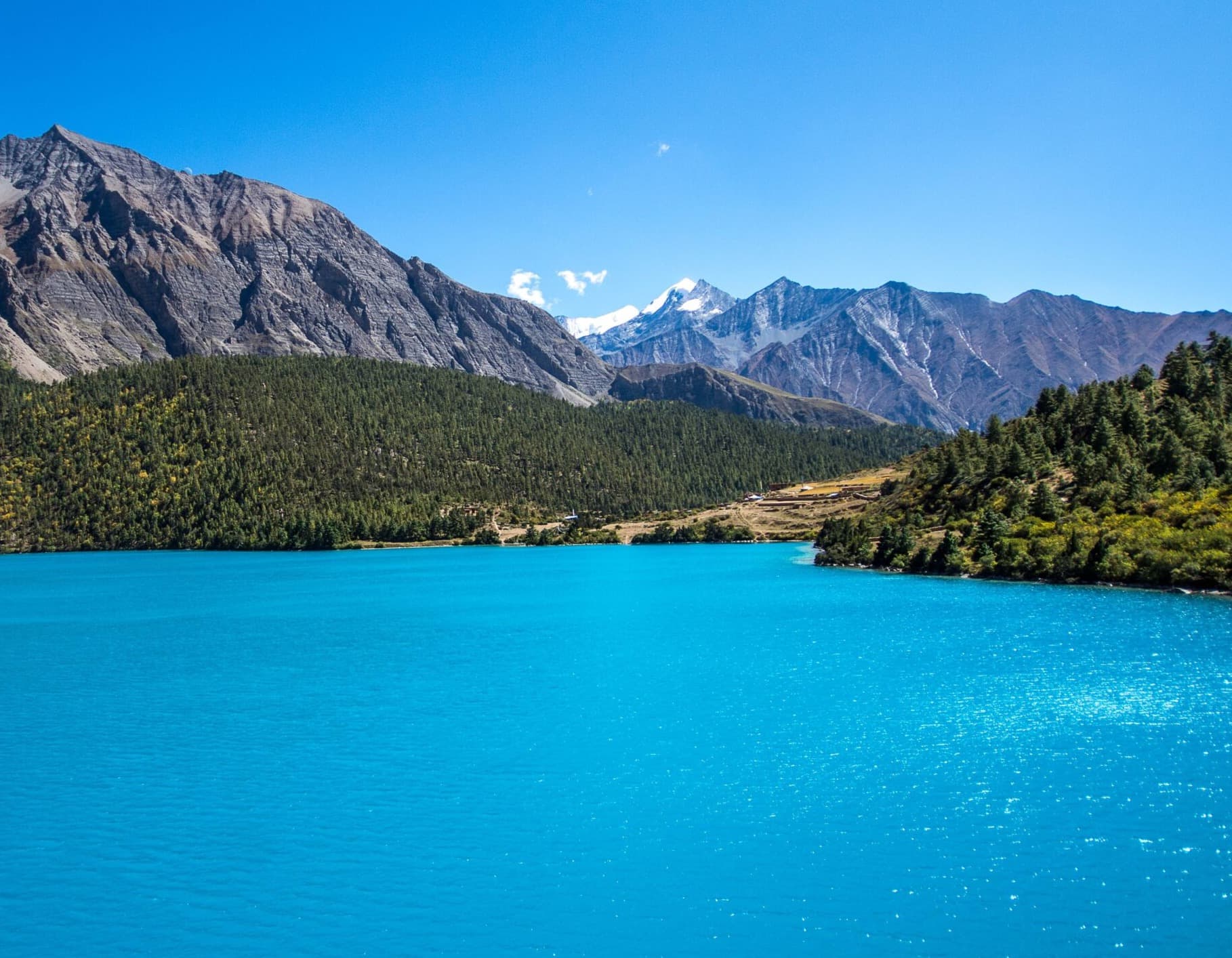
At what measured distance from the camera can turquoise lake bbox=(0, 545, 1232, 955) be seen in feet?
79.7

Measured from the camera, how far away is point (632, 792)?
34.7 metres

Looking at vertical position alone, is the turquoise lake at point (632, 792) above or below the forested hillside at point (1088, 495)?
below

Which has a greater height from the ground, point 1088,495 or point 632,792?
point 1088,495

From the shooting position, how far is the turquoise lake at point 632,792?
956 inches

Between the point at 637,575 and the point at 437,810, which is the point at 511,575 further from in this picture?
the point at 437,810

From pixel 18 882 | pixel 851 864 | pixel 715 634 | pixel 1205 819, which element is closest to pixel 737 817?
pixel 851 864

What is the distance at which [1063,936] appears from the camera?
22766 millimetres

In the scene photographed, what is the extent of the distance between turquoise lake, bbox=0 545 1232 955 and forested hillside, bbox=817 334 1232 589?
69.1 feet

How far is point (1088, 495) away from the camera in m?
108

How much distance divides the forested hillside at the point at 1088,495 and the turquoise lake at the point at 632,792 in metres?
21.1

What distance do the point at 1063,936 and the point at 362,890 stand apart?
760 inches

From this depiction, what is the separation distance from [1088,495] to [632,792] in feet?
305

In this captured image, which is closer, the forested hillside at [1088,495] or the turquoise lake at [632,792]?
the turquoise lake at [632,792]

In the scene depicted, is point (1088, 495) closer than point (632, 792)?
No
